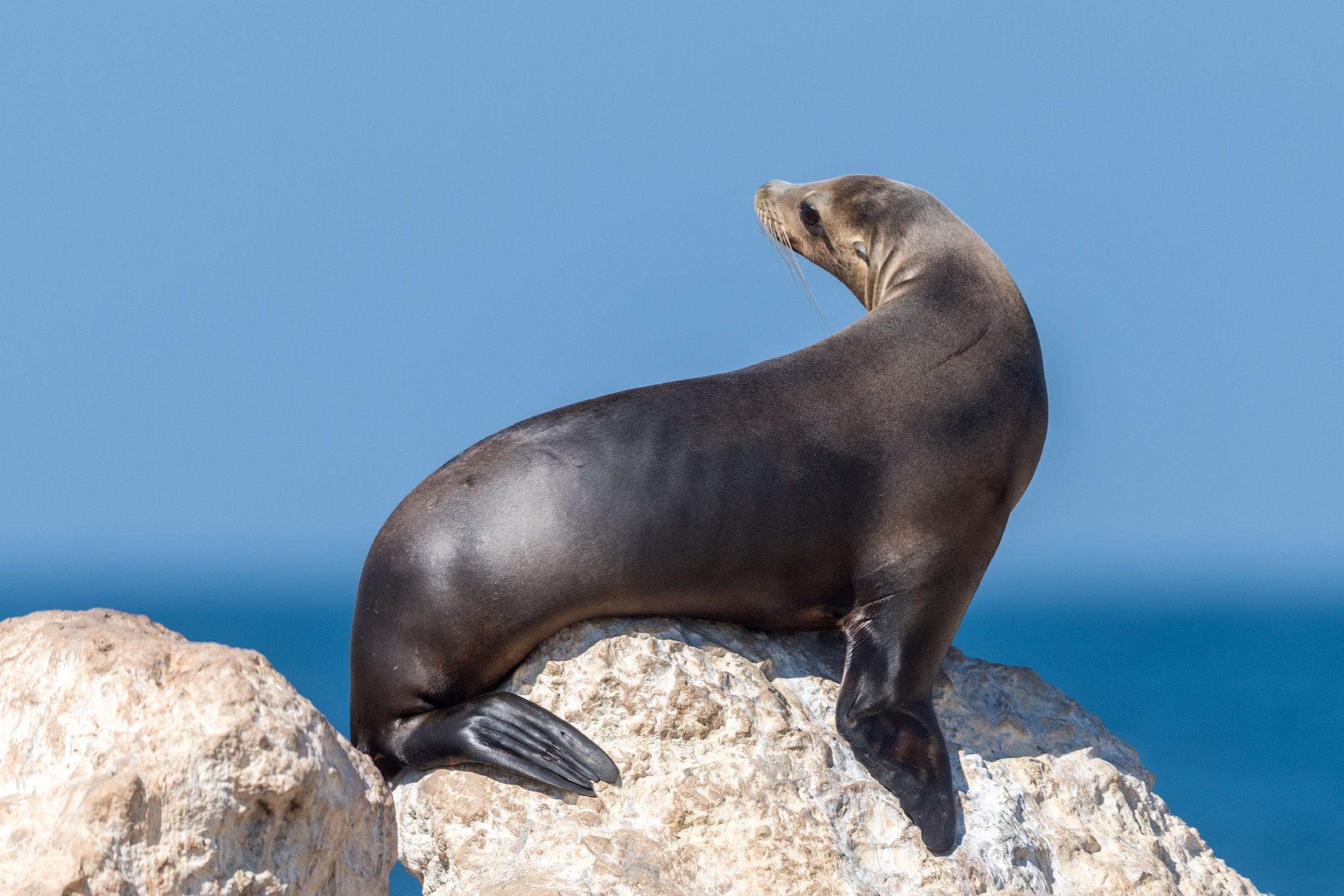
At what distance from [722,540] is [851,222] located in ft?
7.09

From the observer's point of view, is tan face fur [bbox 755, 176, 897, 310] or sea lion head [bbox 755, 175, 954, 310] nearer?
sea lion head [bbox 755, 175, 954, 310]

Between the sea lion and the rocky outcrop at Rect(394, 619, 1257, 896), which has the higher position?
the sea lion

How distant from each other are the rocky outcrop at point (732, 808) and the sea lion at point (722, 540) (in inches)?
3.1

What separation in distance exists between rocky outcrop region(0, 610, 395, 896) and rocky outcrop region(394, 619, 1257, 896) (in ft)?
3.63

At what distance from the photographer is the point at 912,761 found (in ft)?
13.5

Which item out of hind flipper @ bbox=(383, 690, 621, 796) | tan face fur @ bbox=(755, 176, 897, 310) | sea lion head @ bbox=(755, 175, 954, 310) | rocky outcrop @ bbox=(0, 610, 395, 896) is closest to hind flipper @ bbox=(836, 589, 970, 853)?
hind flipper @ bbox=(383, 690, 621, 796)

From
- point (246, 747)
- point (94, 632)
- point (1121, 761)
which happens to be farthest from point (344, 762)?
point (1121, 761)

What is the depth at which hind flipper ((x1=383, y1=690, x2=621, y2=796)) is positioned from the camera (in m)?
3.90

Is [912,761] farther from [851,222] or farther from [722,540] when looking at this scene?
[851,222]

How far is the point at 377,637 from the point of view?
4.23 metres

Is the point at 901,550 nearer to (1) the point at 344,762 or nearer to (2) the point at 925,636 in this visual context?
(2) the point at 925,636

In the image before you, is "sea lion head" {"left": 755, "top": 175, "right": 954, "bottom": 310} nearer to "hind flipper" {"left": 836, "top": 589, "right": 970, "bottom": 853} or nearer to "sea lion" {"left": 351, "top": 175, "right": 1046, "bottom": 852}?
"sea lion" {"left": 351, "top": 175, "right": 1046, "bottom": 852}

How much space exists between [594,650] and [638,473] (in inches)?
21.7

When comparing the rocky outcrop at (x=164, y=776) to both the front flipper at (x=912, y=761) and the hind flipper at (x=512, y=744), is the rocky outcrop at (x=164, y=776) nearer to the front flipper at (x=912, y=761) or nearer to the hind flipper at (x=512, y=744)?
the hind flipper at (x=512, y=744)
